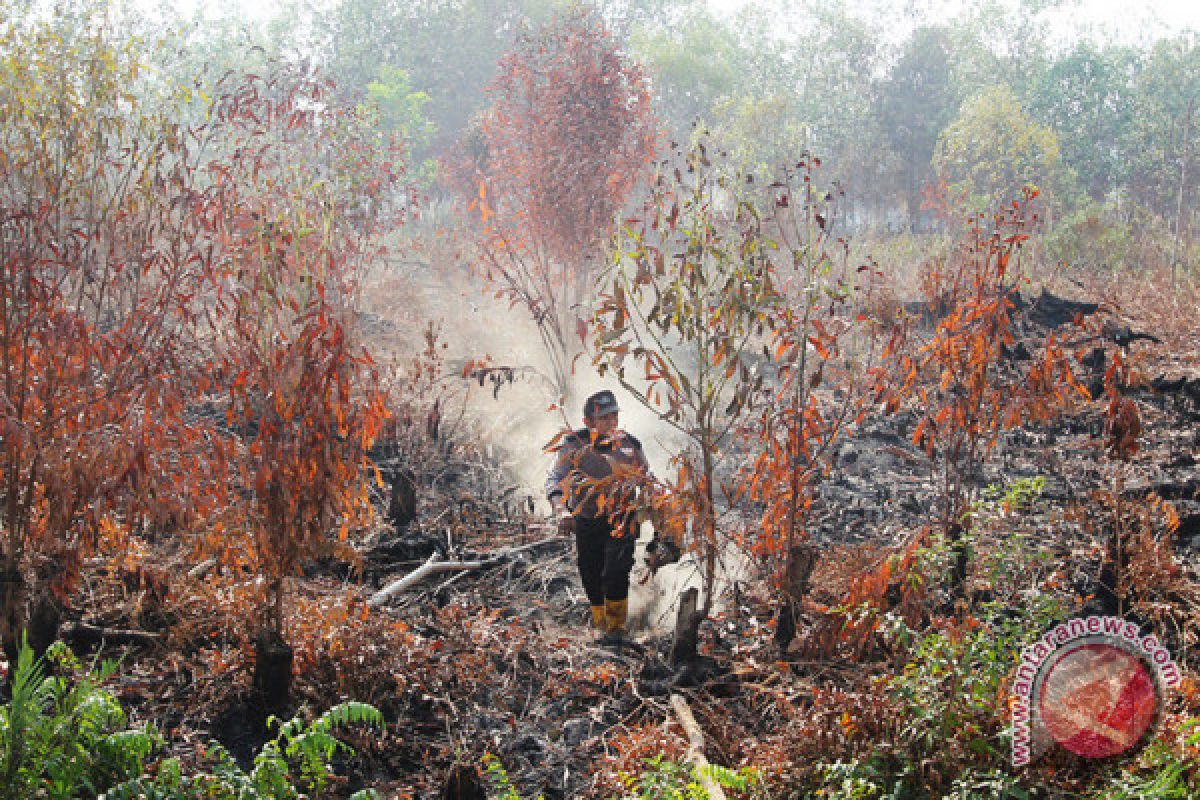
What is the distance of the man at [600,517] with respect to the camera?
4973 mm

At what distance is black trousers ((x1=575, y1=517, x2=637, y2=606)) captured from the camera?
5043 mm

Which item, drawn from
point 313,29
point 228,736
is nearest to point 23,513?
point 228,736

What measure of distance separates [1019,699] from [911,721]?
1.21 ft

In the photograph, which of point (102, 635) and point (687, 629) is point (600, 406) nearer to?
point (687, 629)

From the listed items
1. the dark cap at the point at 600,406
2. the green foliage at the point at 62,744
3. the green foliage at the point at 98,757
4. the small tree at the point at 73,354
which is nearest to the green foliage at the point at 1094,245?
the dark cap at the point at 600,406

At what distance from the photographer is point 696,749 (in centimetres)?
372

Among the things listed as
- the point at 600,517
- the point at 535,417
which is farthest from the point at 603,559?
the point at 535,417

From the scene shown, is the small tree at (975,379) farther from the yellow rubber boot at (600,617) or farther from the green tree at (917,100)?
the green tree at (917,100)

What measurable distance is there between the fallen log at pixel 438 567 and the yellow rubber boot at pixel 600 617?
983 millimetres

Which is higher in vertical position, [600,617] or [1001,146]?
[1001,146]

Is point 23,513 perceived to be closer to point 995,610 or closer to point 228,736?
point 228,736

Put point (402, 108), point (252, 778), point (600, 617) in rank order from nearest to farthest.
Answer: point (252, 778)
point (600, 617)
point (402, 108)

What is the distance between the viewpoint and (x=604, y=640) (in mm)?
5059

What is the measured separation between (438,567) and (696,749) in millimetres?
2461
